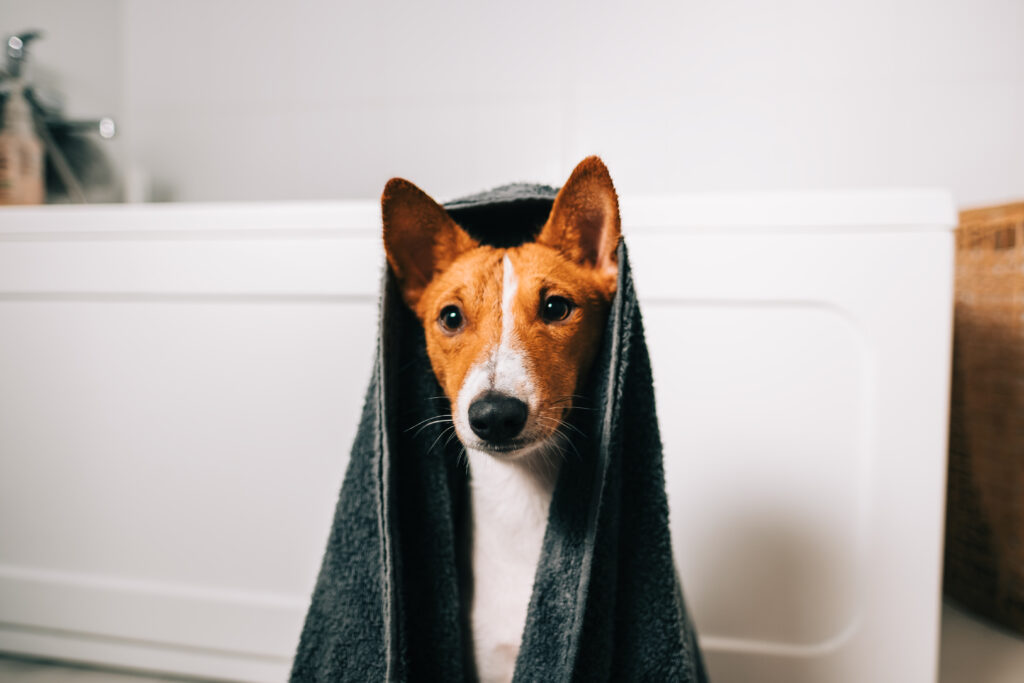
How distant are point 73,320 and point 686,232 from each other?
0.82 metres

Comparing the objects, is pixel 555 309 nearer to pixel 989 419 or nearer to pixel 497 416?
pixel 497 416

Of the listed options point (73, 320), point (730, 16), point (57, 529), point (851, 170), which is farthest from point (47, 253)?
point (851, 170)

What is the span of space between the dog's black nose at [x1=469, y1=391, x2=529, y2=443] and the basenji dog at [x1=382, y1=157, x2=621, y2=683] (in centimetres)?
2

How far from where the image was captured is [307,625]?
0.52 m

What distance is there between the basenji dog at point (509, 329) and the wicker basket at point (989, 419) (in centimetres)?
73

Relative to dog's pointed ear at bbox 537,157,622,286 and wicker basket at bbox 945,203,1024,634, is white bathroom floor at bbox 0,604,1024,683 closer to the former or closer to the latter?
wicker basket at bbox 945,203,1024,634

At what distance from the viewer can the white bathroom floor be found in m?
0.75

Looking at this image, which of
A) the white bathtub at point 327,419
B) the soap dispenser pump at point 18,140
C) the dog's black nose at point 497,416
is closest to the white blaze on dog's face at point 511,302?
the dog's black nose at point 497,416

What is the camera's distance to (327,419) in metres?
0.71

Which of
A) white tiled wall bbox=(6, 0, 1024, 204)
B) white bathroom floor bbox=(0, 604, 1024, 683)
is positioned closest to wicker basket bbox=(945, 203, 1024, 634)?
white bathroom floor bbox=(0, 604, 1024, 683)

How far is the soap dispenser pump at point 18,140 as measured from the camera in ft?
3.12

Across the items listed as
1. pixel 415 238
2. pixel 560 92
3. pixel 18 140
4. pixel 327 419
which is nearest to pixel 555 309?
pixel 415 238

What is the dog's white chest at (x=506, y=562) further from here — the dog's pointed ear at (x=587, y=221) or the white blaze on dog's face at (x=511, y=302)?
the dog's pointed ear at (x=587, y=221)

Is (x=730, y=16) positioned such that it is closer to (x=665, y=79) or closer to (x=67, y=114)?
(x=665, y=79)
